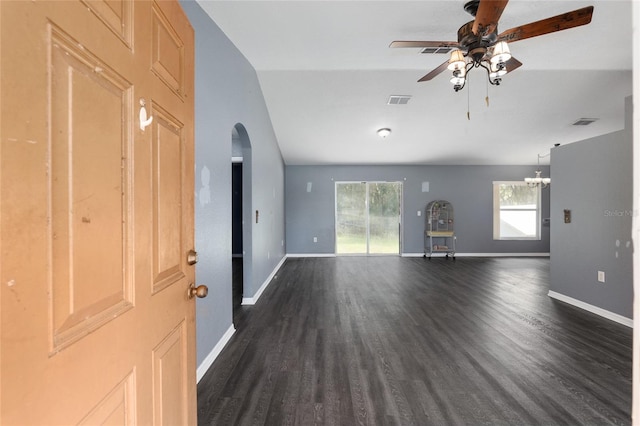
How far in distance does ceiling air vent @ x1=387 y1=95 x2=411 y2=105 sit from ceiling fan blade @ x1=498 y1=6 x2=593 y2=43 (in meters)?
2.10

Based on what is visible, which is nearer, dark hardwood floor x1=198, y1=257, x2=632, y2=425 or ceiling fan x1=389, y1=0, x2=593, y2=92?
dark hardwood floor x1=198, y1=257, x2=632, y2=425

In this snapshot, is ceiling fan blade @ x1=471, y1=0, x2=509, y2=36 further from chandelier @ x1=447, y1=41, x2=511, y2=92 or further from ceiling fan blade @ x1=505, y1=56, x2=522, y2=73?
ceiling fan blade @ x1=505, y1=56, x2=522, y2=73

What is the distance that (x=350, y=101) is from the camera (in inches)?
179

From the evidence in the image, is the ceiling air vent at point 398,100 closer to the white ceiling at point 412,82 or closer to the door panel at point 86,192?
the white ceiling at point 412,82

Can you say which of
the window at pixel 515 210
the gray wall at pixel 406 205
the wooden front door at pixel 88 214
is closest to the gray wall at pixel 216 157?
the wooden front door at pixel 88 214

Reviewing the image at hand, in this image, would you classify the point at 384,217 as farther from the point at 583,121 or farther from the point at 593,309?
the point at 593,309

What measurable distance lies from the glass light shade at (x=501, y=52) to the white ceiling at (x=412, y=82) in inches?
20.0

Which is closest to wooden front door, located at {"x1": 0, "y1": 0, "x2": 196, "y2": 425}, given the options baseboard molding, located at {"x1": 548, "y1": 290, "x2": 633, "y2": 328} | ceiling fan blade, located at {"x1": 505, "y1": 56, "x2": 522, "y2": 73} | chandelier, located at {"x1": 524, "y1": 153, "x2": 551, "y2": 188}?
ceiling fan blade, located at {"x1": 505, "y1": 56, "x2": 522, "y2": 73}

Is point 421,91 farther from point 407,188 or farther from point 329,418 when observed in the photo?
point 329,418

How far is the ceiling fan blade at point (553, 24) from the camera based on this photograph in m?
1.96

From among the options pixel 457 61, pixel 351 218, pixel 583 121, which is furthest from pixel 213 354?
pixel 583 121

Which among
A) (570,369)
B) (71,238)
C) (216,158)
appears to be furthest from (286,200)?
(71,238)

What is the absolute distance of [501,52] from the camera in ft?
7.45

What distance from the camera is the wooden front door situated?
46 cm
